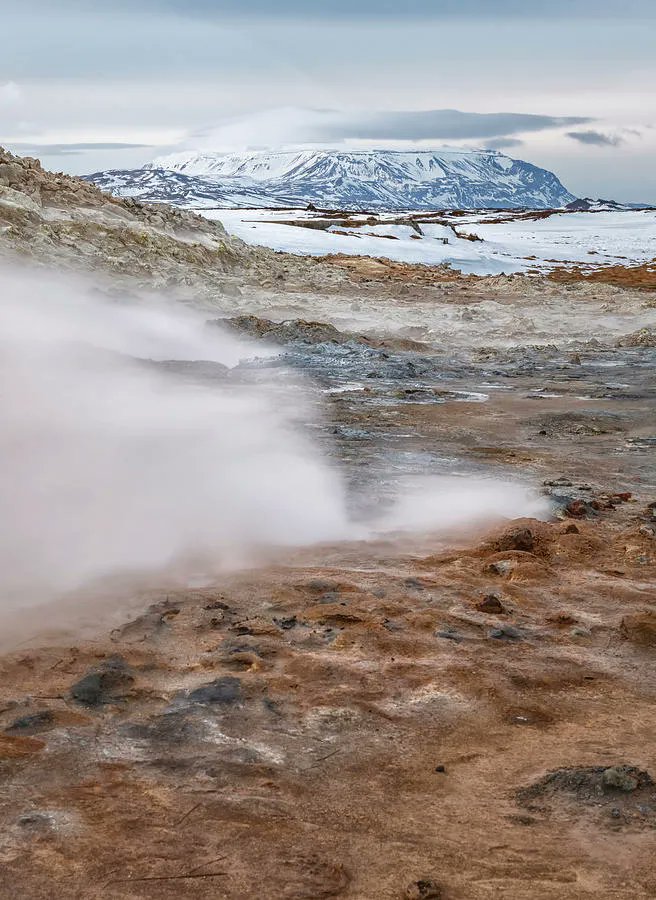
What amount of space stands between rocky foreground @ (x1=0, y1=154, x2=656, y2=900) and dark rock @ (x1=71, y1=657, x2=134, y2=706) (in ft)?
0.05

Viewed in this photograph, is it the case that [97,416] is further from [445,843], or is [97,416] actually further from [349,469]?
[445,843]

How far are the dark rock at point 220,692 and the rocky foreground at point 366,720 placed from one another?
2cm

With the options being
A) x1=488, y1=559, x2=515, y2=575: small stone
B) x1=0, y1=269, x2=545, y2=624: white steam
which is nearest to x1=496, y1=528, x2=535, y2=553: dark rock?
x1=488, y1=559, x2=515, y2=575: small stone

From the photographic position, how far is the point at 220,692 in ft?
14.2

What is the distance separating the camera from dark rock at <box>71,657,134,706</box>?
13.9 ft

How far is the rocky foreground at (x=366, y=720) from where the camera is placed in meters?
3.05

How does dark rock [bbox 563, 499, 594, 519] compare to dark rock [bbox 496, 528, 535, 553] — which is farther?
dark rock [bbox 563, 499, 594, 519]

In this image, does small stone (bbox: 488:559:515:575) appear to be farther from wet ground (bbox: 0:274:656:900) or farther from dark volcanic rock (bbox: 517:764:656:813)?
dark volcanic rock (bbox: 517:764:656:813)

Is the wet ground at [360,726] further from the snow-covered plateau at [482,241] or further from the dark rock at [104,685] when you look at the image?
the snow-covered plateau at [482,241]

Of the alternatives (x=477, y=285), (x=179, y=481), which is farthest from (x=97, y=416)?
(x=477, y=285)

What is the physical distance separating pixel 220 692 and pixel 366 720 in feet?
2.27

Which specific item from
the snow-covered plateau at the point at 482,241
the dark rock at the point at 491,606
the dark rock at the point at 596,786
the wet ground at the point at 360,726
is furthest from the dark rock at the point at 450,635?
the snow-covered plateau at the point at 482,241

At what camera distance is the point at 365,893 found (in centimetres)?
291

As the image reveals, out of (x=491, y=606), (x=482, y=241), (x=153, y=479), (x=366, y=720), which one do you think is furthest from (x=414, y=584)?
(x=482, y=241)
